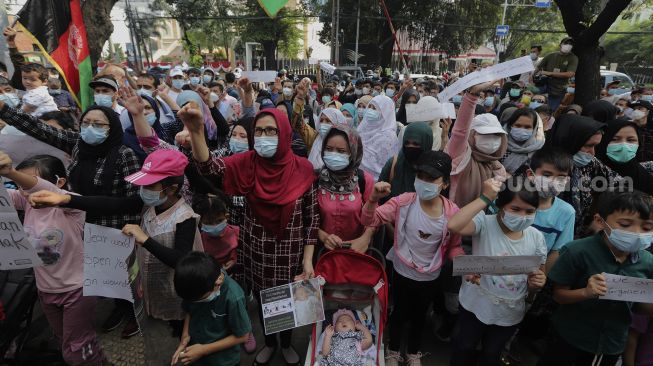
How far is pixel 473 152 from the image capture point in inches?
116

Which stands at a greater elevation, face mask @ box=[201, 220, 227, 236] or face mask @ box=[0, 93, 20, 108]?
face mask @ box=[0, 93, 20, 108]

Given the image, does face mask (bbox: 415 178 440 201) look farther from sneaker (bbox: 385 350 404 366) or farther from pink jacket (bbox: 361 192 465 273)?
sneaker (bbox: 385 350 404 366)

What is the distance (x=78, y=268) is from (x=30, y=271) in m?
0.61

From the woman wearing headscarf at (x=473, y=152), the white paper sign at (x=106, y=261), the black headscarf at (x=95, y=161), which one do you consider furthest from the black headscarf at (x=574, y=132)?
the black headscarf at (x=95, y=161)

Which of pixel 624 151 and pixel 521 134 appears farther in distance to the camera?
pixel 521 134

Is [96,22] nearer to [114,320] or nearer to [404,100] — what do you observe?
[404,100]

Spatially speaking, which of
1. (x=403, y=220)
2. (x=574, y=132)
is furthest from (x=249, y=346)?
(x=574, y=132)

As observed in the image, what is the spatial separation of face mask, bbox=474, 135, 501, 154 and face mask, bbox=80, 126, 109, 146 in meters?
2.72

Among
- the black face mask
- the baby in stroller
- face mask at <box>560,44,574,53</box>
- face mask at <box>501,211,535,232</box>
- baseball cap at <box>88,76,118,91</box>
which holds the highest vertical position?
face mask at <box>560,44,574,53</box>

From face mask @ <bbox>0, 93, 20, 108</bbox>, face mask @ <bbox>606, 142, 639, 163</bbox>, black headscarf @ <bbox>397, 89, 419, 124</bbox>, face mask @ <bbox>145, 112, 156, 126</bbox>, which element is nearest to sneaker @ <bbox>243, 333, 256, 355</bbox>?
face mask @ <bbox>145, 112, 156, 126</bbox>

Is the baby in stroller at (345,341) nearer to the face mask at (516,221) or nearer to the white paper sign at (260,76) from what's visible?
the face mask at (516,221)

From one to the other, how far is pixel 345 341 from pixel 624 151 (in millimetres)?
2700

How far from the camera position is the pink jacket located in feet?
8.14

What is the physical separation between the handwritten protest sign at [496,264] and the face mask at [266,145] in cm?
130
